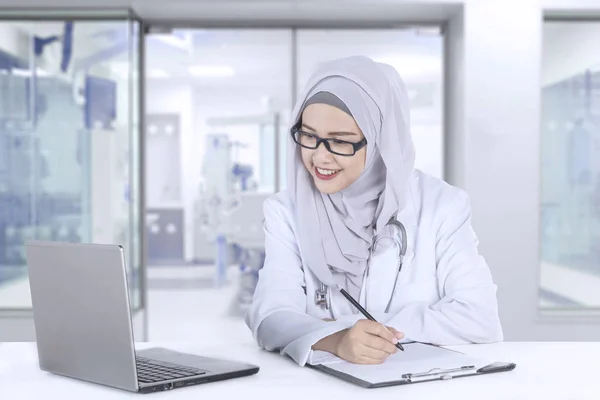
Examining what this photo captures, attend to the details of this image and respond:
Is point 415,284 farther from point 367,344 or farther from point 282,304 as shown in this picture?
point 367,344

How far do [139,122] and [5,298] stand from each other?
4.62ft

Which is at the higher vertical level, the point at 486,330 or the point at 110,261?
the point at 110,261

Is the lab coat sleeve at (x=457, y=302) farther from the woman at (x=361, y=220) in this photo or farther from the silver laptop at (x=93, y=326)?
the silver laptop at (x=93, y=326)

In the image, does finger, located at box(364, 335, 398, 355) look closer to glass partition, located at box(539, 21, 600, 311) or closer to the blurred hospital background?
the blurred hospital background

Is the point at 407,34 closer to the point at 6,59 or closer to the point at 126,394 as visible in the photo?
the point at 6,59

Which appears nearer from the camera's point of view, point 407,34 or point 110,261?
point 110,261

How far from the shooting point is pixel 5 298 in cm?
455

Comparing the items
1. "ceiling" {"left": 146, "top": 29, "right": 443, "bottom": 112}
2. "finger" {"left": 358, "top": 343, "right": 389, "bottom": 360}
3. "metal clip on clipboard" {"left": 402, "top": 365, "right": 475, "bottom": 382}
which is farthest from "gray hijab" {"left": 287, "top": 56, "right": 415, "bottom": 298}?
"ceiling" {"left": 146, "top": 29, "right": 443, "bottom": 112}

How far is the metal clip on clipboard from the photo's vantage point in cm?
138

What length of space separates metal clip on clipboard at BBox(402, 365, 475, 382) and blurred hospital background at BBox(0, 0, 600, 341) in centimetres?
296

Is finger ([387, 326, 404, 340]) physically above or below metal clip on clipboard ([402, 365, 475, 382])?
above

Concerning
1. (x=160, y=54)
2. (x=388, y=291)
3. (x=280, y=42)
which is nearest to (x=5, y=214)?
(x=160, y=54)

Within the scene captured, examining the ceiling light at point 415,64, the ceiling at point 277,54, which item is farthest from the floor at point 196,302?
the ceiling light at point 415,64

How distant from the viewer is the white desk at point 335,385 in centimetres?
131
